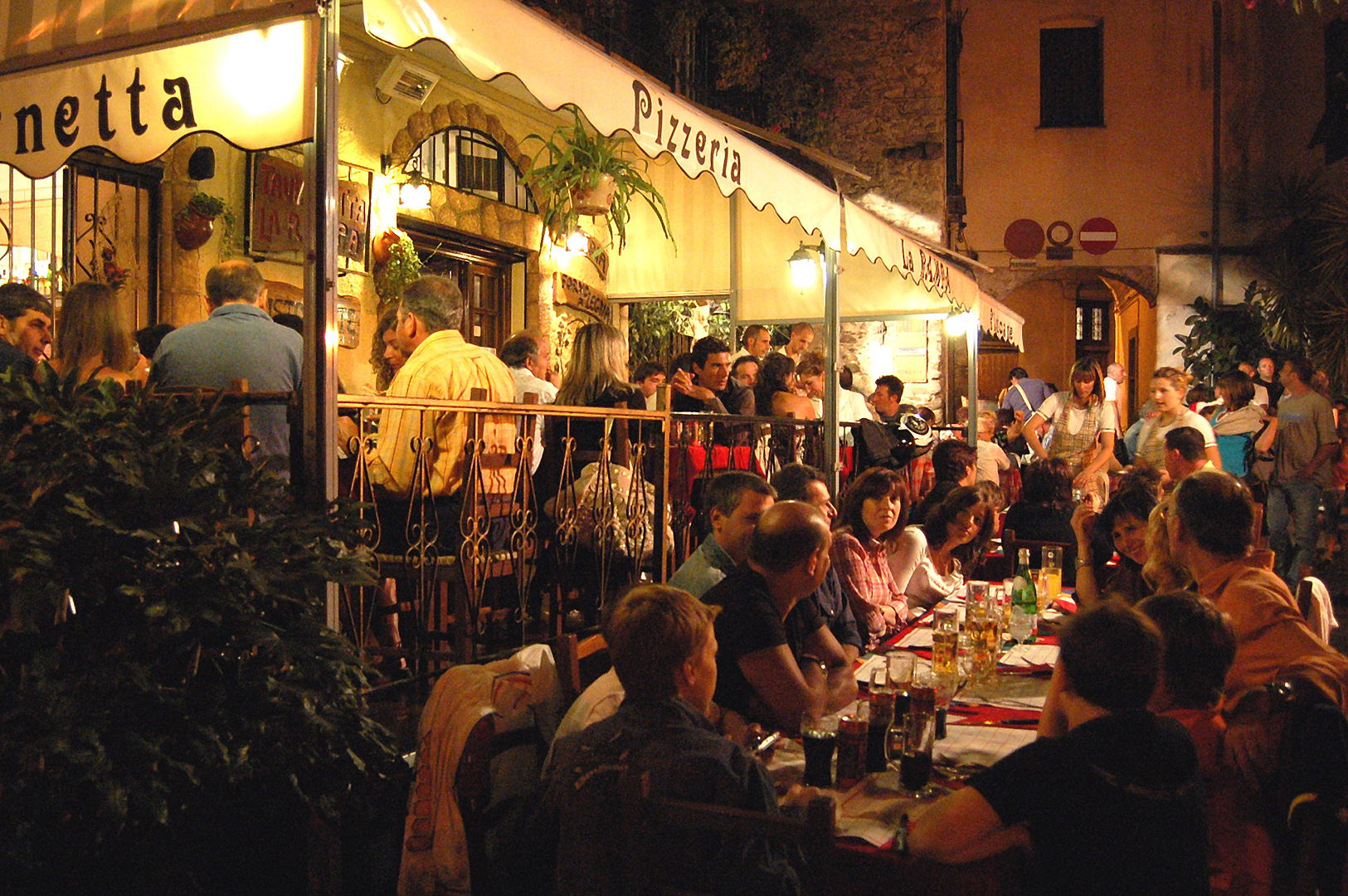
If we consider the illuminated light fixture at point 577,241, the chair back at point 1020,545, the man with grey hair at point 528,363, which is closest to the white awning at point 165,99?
the man with grey hair at point 528,363

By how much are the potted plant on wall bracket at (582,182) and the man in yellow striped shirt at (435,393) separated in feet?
10.2

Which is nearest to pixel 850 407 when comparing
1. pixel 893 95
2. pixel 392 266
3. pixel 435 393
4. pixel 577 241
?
pixel 577 241

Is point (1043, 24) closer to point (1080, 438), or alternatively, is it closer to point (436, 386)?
point (1080, 438)

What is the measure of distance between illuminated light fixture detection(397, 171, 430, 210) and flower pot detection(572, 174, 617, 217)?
108 centimetres

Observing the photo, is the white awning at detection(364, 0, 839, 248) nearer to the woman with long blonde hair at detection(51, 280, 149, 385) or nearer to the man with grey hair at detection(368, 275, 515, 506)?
the man with grey hair at detection(368, 275, 515, 506)

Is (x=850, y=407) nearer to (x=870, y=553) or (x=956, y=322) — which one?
(x=956, y=322)

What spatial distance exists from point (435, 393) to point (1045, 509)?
4407 mm

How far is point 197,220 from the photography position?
6754 mm

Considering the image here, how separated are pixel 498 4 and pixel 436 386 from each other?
1.58 m

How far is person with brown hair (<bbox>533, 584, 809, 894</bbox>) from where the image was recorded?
7.04ft

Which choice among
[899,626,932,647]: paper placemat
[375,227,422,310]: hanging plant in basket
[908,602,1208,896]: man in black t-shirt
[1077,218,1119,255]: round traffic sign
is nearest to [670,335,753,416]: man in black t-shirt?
[375,227,422,310]: hanging plant in basket

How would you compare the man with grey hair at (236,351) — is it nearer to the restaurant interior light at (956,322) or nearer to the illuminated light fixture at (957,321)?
the illuminated light fixture at (957,321)

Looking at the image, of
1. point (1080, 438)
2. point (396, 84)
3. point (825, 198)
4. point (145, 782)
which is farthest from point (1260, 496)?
point (145, 782)

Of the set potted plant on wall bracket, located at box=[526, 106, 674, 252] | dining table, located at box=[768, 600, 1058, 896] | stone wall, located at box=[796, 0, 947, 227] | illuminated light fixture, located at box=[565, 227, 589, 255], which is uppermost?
stone wall, located at box=[796, 0, 947, 227]
